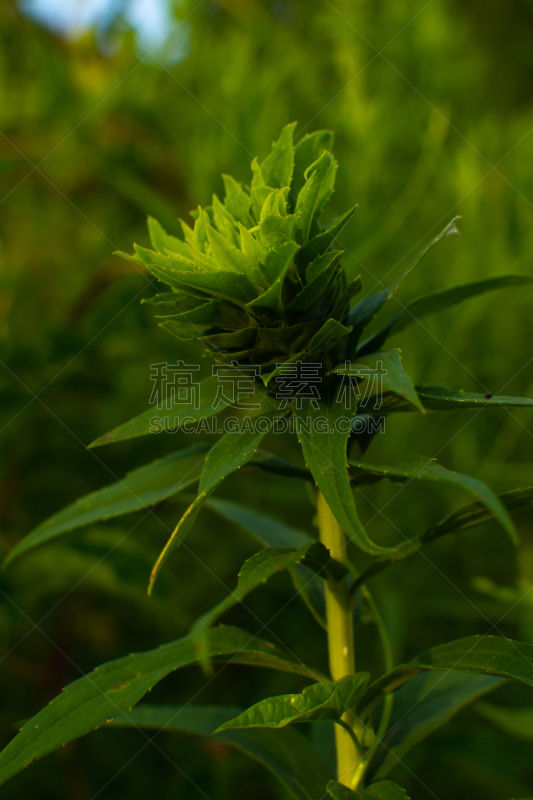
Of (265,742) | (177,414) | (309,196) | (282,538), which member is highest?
(309,196)

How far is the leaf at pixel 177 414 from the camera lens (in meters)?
0.29

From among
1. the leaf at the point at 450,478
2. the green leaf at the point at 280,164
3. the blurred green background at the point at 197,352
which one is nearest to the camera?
the leaf at the point at 450,478

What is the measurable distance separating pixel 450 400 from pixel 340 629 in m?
0.16

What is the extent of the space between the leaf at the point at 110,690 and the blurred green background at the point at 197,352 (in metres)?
0.29

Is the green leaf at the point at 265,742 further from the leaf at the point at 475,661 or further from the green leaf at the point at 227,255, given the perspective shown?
the green leaf at the point at 227,255

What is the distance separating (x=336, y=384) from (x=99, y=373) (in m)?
0.60

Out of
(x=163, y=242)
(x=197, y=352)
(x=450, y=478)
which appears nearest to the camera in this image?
(x=450, y=478)

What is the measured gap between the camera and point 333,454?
25 centimetres

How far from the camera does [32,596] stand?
73 cm

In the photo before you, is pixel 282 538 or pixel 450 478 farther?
pixel 282 538

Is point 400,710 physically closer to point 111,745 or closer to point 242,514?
point 242,514

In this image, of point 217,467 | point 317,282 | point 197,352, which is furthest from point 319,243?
point 197,352

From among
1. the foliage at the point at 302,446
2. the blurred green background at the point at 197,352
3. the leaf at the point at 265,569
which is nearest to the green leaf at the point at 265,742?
the foliage at the point at 302,446

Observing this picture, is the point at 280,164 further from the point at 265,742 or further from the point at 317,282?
the point at 265,742
